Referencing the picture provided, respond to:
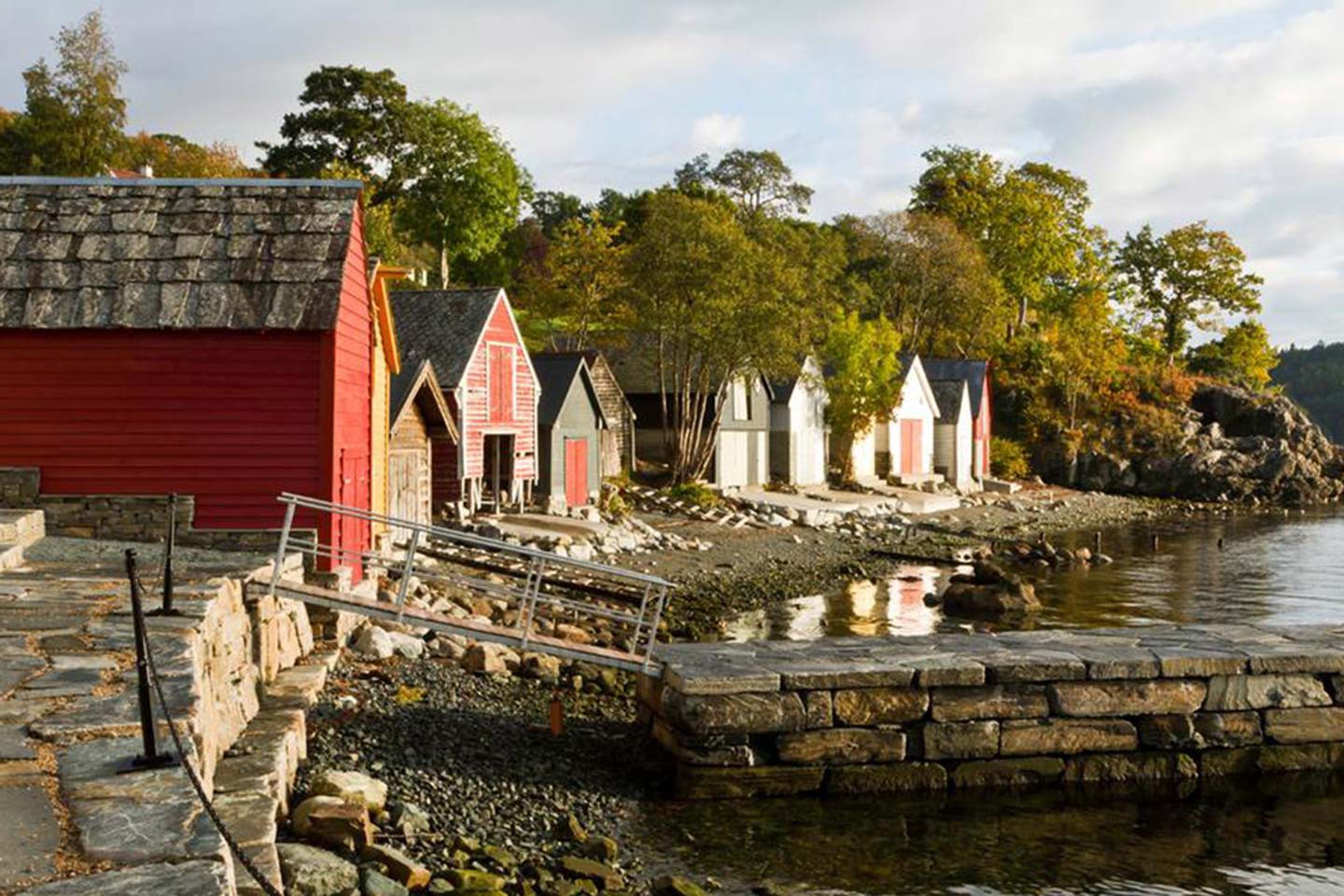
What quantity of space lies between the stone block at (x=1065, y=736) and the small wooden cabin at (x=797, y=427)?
34326mm

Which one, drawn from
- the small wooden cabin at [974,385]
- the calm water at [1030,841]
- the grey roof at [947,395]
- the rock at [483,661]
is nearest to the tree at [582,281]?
the grey roof at [947,395]

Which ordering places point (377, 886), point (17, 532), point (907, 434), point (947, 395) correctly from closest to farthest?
point (377, 886)
point (17, 532)
point (907, 434)
point (947, 395)

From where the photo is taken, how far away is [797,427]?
50.8 metres

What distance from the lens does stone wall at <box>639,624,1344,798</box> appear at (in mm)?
13422

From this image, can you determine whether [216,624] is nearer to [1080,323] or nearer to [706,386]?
[706,386]

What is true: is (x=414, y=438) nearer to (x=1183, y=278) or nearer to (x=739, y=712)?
(x=739, y=712)

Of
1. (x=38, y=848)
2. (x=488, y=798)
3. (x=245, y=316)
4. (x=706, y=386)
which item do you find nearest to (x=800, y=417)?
(x=706, y=386)

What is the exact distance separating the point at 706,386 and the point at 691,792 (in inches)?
1310

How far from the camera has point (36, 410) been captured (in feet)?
56.9

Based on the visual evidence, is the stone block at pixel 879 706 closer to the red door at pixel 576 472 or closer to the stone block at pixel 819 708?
the stone block at pixel 819 708

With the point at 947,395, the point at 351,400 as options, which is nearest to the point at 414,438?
the point at 351,400

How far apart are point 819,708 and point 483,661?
4971 millimetres

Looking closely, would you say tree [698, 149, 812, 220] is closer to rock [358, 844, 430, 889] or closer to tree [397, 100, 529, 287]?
tree [397, 100, 529, 287]

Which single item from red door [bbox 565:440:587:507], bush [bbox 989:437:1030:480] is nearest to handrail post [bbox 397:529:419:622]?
red door [bbox 565:440:587:507]
